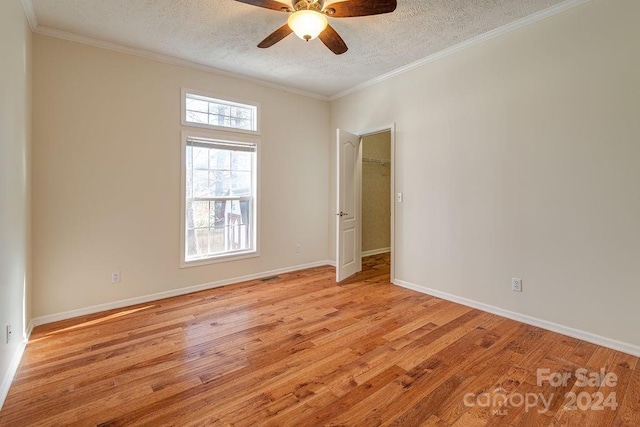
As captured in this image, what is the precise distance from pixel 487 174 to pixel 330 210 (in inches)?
100

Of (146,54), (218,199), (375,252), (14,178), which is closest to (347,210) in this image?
(218,199)

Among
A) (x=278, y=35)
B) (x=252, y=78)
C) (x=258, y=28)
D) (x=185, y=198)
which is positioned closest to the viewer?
(x=278, y=35)

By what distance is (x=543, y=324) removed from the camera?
2.73 metres

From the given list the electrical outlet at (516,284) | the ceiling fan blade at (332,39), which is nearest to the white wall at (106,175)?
the ceiling fan blade at (332,39)

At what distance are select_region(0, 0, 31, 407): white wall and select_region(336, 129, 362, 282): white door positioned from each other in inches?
120

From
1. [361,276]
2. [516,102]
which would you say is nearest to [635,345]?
[516,102]

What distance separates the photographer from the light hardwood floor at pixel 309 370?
1.68 m

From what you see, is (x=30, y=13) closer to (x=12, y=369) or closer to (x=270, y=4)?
(x=270, y=4)

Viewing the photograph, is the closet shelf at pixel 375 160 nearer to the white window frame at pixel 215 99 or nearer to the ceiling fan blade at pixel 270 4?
the white window frame at pixel 215 99

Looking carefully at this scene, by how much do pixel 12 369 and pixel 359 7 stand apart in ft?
11.1

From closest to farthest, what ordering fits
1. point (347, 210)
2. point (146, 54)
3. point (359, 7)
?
point (359, 7), point (146, 54), point (347, 210)

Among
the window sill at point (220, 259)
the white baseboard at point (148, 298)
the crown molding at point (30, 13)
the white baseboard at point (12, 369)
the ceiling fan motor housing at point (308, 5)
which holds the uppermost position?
the crown molding at point (30, 13)

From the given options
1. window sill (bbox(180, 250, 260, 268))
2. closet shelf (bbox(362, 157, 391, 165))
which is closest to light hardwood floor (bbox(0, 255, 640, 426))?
window sill (bbox(180, 250, 260, 268))

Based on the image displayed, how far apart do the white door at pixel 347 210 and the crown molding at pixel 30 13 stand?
3.11 m
